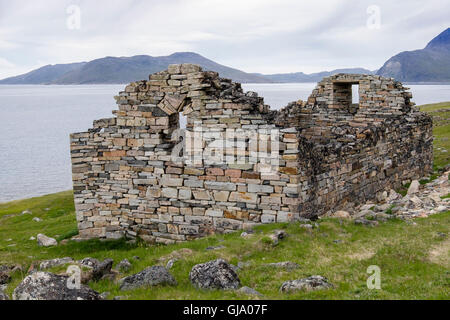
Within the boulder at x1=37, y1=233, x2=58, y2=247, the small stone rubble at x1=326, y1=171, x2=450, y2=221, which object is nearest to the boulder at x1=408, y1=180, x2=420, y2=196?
the small stone rubble at x1=326, y1=171, x2=450, y2=221

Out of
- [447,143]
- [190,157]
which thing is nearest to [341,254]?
[190,157]

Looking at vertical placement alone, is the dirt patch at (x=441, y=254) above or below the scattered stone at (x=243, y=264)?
above

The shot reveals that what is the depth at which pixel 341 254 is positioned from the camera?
11164 millimetres

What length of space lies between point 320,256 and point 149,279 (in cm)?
441

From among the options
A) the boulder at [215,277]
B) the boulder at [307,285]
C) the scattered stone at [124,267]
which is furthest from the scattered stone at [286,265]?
the scattered stone at [124,267]

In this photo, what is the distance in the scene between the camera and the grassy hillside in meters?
8.50

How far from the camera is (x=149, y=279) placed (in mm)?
9086

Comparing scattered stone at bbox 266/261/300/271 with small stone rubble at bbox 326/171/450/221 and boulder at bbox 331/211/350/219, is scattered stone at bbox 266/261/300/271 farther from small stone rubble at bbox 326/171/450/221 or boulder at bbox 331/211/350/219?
boulder at bbox 331/211/350/219

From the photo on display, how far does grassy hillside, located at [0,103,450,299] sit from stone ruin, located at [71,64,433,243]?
3.28 ft

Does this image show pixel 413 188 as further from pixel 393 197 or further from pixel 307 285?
pixel 307 285

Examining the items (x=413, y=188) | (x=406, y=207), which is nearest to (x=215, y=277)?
(x=406, y=207)

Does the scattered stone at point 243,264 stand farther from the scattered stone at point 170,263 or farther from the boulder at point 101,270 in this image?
the boulder at point 101,270

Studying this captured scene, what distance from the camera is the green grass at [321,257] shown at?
27.9 feet

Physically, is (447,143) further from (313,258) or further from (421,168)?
(313,258)
